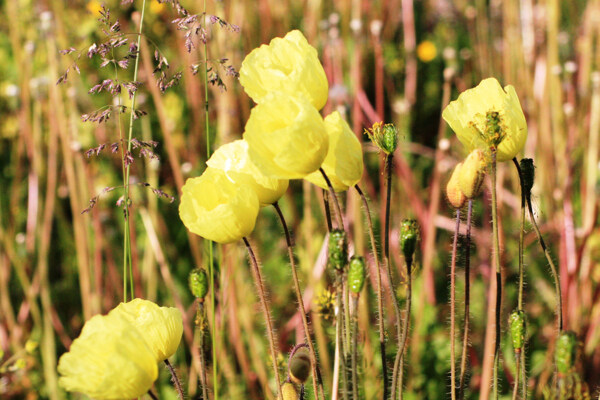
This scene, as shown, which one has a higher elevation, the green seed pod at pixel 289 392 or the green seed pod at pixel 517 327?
the green seed pod at pixel 517 327

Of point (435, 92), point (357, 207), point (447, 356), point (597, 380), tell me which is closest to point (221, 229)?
point (357, 207)

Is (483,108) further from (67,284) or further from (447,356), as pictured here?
(67,284)

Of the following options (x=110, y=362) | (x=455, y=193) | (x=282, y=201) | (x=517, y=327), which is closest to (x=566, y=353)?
(x=517, y=327)

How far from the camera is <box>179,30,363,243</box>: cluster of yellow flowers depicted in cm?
46

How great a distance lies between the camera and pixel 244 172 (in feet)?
1.78

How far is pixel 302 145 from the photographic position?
0.46 m

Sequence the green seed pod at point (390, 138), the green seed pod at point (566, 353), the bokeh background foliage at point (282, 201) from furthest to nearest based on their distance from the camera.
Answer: the bokeh background foliage at point (282, 201) < the green seed pod at point (390, 138) < the green seed pod at point (566, 353)

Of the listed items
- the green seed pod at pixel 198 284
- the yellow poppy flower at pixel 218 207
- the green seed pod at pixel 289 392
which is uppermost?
the yellow poppy flower at pixel 218 207

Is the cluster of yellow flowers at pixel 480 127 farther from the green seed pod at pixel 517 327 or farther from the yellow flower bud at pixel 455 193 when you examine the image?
the green seed pod at pixel 517 327

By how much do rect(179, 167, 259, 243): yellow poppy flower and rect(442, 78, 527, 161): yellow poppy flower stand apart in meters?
0.19

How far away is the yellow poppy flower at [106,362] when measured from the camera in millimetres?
445

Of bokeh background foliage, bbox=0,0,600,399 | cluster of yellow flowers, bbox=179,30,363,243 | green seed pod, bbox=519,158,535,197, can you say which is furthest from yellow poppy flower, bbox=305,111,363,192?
bokeh background foliage, bbox=0,0,600,399

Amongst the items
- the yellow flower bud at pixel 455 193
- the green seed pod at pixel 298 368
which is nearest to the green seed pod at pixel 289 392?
the green seed pod at pixel 298 368

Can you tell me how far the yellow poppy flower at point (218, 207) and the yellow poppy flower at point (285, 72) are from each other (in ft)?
0.26
